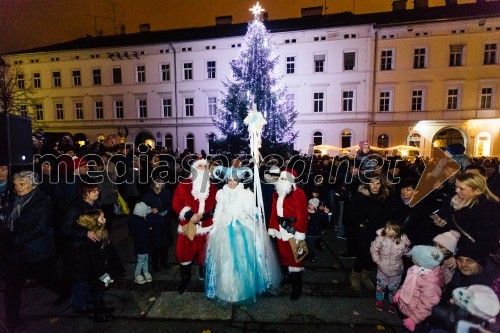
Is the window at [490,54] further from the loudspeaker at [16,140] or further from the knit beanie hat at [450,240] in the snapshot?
the loudspeaker at [16,140]

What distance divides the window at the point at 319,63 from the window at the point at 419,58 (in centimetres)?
730

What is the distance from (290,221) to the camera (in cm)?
443

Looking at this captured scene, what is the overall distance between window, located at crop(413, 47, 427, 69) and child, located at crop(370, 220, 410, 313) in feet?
82.1

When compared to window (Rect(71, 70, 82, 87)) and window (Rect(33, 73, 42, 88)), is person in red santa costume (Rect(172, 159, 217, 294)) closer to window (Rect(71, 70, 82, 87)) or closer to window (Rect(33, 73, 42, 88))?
window (Rect(71, 70, 82, 87))

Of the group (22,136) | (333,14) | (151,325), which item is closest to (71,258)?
(151,325)

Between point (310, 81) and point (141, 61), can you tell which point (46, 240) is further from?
point (141, 61)

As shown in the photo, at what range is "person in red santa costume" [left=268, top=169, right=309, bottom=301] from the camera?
174 inches

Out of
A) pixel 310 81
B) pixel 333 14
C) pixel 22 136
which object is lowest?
pixel 22 136

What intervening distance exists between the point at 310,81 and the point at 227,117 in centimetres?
1076

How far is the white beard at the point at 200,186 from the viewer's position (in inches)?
191

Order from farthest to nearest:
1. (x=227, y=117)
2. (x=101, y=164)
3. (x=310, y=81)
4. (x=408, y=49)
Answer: (x=310, y=81)
(x=408, y=49)
(x=227, y=117)
(x=101, y=164)

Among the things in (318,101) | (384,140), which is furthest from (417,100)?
(318,101)

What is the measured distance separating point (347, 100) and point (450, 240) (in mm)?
23766

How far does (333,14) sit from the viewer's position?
2950 centimetres
